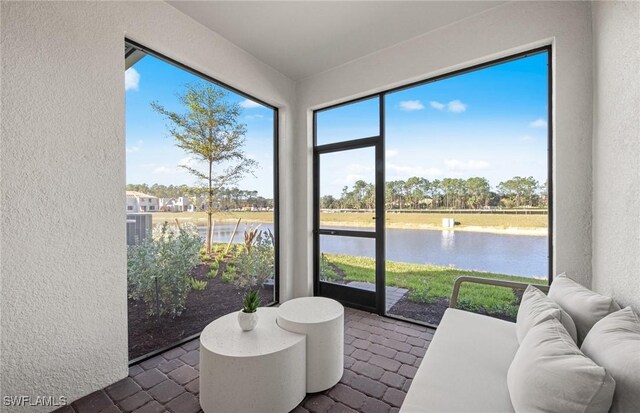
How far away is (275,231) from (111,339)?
1976 mm

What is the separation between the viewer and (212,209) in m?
2.80

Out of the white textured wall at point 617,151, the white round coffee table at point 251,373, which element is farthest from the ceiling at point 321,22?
the white round coffee table at point 251,373

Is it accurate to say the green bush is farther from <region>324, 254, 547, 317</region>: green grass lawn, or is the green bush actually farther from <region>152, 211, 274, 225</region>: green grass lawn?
<region>324, 254, 547, 317</region>: green grass lawn

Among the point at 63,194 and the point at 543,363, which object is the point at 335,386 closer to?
the point at 543,363

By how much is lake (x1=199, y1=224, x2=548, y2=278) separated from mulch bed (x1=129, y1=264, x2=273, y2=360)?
521 mm

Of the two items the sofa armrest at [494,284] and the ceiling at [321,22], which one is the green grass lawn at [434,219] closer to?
the sofa armrest at [494,284]

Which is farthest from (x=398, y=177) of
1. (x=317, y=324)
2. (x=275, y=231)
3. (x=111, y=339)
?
(x=111, y=339)

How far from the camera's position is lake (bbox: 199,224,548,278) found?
2.50 meters

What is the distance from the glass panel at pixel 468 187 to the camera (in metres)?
2.47

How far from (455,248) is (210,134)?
9.60ft

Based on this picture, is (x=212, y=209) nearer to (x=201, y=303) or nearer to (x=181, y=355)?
(x=201, y=303)

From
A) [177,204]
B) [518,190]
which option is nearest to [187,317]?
[177,204]

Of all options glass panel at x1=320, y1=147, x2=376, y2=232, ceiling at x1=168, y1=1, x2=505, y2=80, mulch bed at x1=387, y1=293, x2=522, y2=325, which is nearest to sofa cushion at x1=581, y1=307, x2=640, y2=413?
mulch bed at x1=387, y1=293, x2=522, y2=325

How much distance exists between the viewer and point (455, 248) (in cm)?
304
